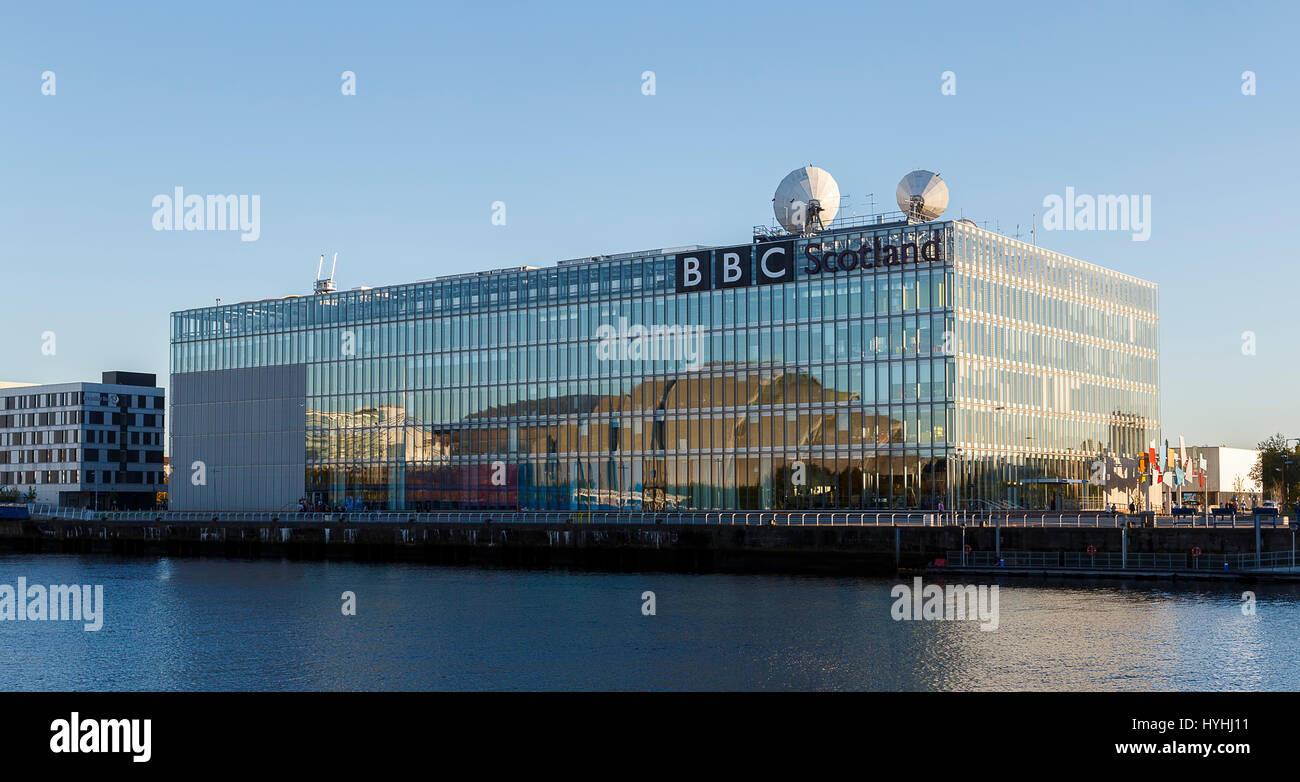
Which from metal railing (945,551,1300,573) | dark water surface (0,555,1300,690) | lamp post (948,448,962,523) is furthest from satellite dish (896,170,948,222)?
dark water surface (0,555,1300,690)

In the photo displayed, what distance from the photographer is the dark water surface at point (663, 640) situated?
4606 centimetres

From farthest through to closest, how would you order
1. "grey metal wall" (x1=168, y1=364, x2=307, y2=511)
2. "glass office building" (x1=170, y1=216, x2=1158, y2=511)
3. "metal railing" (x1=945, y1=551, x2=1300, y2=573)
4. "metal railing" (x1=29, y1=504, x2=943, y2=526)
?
"grey metal wall" (x1=168, y1=364, x2=307, y2=511) < "glass office building" (x1=170, y1=216, x2=1158, y2=511) < "metal railing" (x1=29, y1=504, x2=943, y2=526) < "metal railing" (x1=945, y1=551, x2=1300, y2=573)

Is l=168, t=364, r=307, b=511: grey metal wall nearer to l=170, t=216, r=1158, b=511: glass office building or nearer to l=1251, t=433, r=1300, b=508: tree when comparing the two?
l=170, t=216, r=1158, b=511: glass office building

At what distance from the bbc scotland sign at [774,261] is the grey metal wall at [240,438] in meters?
48.0

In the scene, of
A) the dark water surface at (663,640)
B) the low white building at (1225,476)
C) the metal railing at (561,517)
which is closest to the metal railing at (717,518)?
the metal railing at (561,517)

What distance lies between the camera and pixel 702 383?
12362 centimetres

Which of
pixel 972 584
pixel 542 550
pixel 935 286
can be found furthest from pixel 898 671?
pixel 935 286

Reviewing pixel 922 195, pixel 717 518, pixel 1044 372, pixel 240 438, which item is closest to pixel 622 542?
pixel 717 518

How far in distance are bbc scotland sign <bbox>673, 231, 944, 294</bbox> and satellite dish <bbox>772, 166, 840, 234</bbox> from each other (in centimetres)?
341

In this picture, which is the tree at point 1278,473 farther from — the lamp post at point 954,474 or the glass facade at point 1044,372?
the lamp post at point 954,474

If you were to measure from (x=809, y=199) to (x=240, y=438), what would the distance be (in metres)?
68.6

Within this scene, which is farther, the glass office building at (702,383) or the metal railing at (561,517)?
the glass office building at (702,383)

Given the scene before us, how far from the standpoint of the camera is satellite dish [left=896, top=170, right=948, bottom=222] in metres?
116
